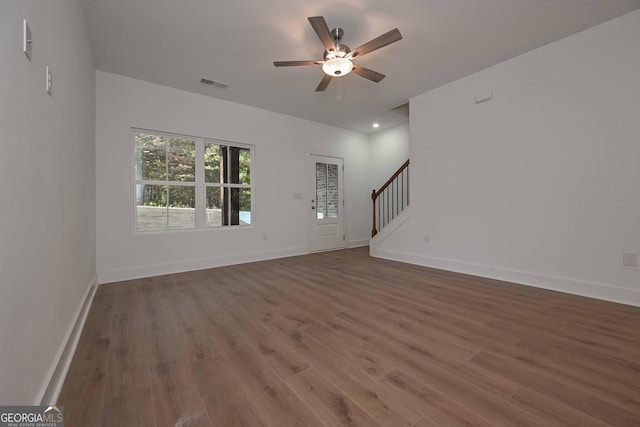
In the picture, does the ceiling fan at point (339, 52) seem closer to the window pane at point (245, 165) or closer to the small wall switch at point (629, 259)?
the window pane at point (245, 165)

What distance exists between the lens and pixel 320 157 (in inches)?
225

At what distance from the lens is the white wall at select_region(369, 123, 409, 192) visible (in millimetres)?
5852

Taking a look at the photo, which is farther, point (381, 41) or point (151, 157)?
point (151, 157)

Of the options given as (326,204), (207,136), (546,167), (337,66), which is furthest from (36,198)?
(326,204)

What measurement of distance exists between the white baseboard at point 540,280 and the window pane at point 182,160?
12.9 feet

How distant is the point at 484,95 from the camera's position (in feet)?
11.4

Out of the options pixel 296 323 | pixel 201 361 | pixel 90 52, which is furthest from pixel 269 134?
pixel 201 361

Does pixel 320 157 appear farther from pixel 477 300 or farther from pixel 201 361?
pixel 201 361

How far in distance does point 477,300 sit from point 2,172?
341 cm

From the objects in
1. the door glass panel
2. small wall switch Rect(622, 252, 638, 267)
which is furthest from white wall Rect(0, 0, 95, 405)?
small wall switch Rect(622, 252, 638, 267)

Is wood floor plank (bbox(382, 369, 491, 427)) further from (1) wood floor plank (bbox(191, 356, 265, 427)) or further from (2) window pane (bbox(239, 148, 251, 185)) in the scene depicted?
(2) window pane (bbox(239, 148, 251, 185))

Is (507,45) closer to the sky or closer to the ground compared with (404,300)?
closer to the sky

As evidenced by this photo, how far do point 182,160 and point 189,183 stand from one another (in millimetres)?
376

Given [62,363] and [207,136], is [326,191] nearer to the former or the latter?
[207,136]
